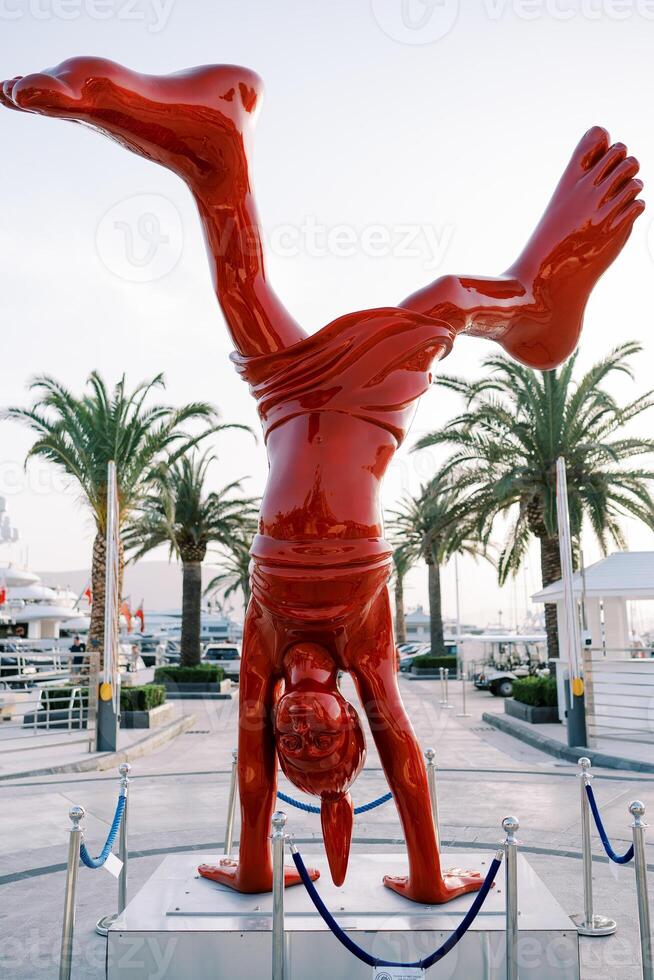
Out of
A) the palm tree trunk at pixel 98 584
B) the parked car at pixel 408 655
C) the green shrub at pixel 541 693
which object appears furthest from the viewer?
the parked car at pixel 408 655

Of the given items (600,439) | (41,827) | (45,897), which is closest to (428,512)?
(600,439)

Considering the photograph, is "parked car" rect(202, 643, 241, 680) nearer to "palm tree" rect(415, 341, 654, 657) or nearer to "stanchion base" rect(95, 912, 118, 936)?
"palm tree" rect(415, 341, 654, 657)

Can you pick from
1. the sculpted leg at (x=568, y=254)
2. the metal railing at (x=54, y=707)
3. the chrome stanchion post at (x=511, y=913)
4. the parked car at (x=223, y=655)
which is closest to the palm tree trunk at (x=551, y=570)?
the metal railing at (x=54, y=707)

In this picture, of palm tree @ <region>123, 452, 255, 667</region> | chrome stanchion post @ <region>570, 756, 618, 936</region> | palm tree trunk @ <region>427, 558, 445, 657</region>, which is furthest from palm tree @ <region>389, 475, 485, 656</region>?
chrome stanchion post @ <region>570, 756, 618, 936</region>

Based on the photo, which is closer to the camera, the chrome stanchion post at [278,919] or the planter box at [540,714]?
the chrome stanchion post at [278,919]

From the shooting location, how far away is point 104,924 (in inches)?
183

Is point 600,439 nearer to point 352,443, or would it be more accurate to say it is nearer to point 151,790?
point 151,790

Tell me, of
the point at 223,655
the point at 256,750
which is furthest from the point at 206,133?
the point at 223,655

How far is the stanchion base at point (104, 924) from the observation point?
4.53 metres

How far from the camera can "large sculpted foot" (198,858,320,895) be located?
3.85 m

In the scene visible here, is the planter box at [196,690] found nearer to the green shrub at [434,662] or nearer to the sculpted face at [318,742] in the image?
the green shrub at [434,662]

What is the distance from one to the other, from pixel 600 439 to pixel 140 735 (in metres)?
9.35

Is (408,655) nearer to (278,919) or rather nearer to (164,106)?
(278,919)

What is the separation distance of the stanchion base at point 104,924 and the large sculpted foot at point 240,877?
804 millimetres
